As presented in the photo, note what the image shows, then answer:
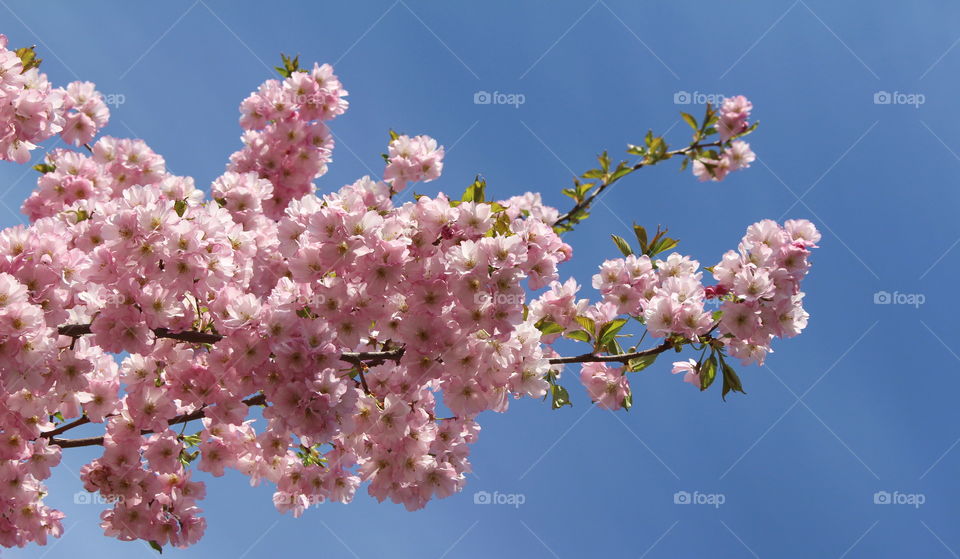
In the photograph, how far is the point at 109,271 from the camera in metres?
2.69

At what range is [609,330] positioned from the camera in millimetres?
3271

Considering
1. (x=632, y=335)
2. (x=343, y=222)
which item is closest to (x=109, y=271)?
(x=343, y=222)

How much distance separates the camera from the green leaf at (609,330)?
327 cm

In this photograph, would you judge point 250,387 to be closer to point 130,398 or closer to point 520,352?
point 130,398

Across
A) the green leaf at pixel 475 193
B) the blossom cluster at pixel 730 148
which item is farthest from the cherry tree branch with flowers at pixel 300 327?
the blossom cluster at pixel 730 148

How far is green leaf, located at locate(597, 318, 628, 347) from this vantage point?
327cm

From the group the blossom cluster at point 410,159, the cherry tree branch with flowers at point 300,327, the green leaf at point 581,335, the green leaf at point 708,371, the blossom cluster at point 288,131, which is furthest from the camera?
the blossom cluster at point 288,131

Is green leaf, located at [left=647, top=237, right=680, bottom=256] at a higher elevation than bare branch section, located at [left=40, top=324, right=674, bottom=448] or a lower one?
higher

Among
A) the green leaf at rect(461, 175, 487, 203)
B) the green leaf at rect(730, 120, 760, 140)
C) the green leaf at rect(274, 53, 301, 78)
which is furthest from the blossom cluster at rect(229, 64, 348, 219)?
the green leaf at rect(730, 120, 760, 140)

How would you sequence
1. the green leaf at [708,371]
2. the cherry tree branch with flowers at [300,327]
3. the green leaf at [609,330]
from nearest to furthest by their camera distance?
the cherry tree branch with flowers at [300,327], the green leaf at [708,371], the green leaf at [609,330]

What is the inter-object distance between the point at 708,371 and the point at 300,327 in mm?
1950

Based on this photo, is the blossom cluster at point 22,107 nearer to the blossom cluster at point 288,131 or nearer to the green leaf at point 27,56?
the green leaf at point 27,56

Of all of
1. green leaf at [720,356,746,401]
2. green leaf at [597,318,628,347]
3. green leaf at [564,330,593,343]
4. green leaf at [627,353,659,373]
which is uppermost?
green leaf at [564,330,593,343]

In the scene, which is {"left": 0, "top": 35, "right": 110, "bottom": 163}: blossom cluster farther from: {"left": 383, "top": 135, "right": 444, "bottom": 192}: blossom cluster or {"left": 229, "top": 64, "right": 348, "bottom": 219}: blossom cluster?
{"left": 383, "top": 135, "right": 444, "bottom": 192}: blossom cluster
